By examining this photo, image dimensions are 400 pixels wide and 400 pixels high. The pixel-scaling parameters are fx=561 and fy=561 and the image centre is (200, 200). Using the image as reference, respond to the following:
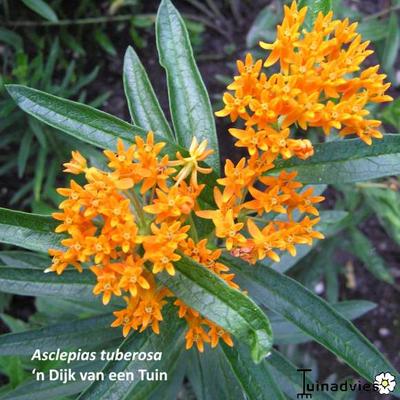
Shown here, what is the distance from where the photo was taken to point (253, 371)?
6.33 feet

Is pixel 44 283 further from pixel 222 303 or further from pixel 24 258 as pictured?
pixel 222 303

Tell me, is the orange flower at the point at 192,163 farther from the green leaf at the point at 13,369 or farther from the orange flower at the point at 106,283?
the green leaf at the point at 13,369

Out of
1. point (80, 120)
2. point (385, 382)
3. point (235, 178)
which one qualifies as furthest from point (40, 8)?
point (385, 382)

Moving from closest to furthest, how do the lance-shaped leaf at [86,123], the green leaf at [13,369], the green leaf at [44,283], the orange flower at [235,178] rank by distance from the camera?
1. the orange flower at [235,178]
2. the lance-shaped leaf at [86,123]
3. the green leaf at [44,283]
4. the green leaf at [13,369]

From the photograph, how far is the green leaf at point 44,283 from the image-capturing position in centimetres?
207

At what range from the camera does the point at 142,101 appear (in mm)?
2143

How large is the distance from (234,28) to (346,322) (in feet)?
10.1

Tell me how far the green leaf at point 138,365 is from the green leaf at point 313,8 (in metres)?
1.13

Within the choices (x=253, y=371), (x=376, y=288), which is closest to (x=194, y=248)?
(x=253, y=371)

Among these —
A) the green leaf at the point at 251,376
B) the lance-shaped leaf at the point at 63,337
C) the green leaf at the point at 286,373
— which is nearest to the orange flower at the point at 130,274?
the green leaf at the point at 251,376

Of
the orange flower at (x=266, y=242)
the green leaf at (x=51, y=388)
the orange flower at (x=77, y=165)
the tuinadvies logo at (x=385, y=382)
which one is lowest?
the green leaf at (x=51, y=388)

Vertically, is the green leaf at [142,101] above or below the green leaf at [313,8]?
below

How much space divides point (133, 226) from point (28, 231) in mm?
442

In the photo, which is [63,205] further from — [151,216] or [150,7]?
[150,7]
